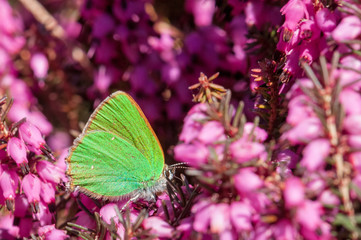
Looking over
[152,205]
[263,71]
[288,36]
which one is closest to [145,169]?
[152,205]

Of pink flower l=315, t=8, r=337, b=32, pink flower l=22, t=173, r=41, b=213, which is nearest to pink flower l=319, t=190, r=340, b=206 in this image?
pink flower l=315, t=8, r=337, b=32

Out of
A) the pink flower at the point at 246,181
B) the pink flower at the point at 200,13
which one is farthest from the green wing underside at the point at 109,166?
the pink flower at the point at 200,13

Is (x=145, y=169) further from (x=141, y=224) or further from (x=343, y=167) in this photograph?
(x=343, y=167)

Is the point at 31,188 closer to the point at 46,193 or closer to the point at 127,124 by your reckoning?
the point at 46,193

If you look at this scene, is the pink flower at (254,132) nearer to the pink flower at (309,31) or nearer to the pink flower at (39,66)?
the pink flower at (309,31)

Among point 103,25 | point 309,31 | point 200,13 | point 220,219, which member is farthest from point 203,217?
point 200,13
